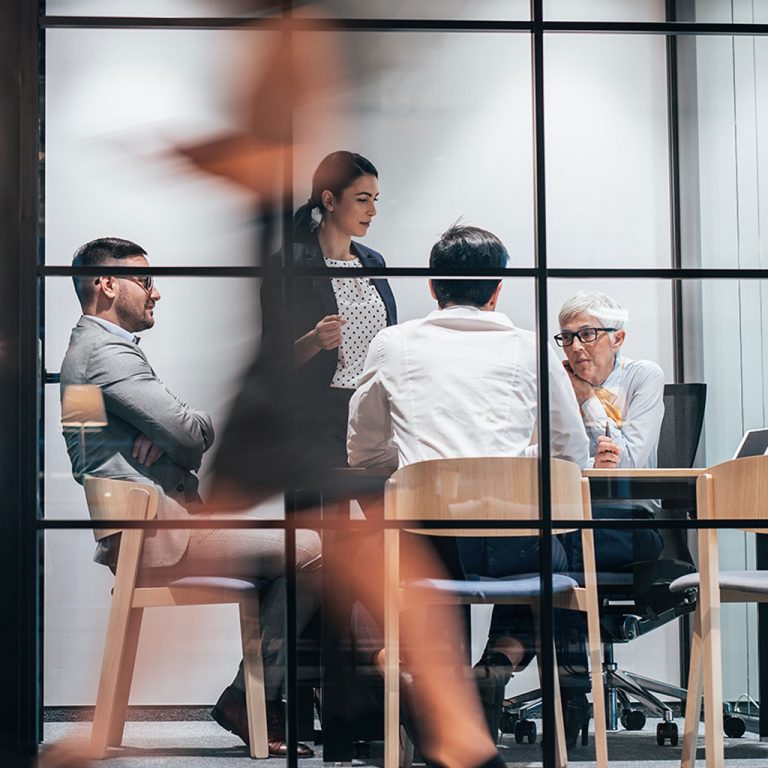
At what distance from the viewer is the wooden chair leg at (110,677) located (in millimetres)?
3184

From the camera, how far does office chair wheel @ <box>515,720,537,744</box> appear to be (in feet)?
10.4

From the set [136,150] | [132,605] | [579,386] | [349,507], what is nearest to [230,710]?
[132,605]

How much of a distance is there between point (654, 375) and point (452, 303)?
1.91ft

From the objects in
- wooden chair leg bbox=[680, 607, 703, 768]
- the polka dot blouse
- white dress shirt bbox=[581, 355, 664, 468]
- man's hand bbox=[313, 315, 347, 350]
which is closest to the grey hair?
white dress shirt bbox=[581, 355, 664, 468]

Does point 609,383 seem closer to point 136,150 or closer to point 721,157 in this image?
point 721,157

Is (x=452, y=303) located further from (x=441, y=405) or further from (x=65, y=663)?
(x=65, y=663)

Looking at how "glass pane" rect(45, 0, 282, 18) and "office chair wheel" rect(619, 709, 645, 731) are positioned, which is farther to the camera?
"glass pane" rect(45, 0, 282, 18)

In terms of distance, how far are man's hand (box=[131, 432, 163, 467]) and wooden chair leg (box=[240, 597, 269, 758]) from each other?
19.0 inches

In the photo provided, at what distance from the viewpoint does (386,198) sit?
10.8ft

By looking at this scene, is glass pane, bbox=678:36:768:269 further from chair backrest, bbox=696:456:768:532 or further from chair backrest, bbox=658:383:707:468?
chair backrest, bbox=696:456:768:532

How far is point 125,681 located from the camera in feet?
10.5

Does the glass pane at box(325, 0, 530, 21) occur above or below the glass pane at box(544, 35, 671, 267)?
above

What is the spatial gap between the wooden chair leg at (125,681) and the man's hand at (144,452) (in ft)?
1.30

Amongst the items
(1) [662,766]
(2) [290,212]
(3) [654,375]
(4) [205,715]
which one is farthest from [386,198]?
(1) [662,766]
